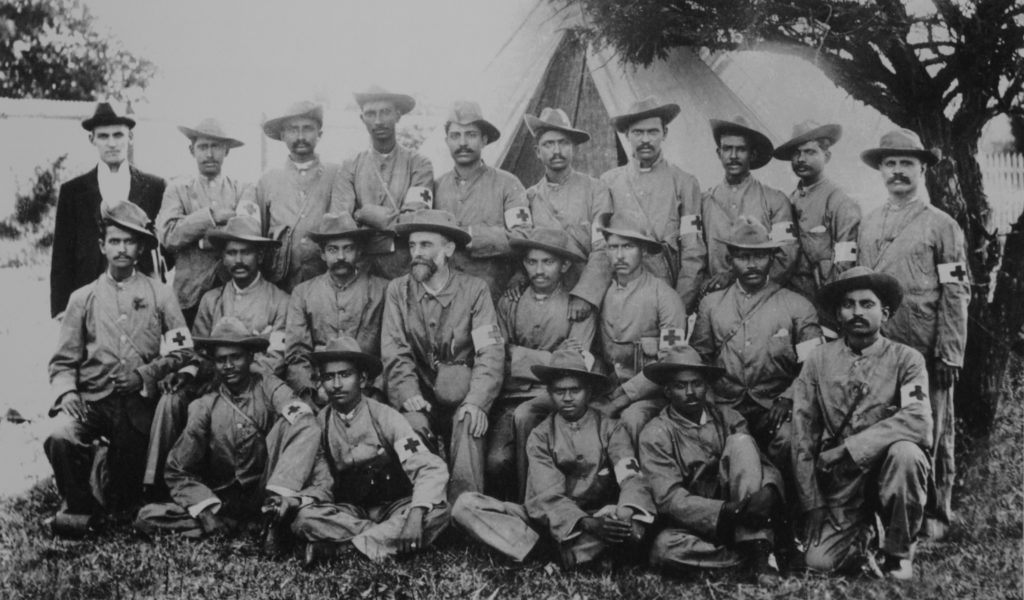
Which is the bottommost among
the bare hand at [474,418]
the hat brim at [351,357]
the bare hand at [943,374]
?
the bare hand at [474,418]

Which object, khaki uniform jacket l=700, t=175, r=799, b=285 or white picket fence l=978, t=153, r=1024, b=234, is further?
khaki uniform jacket l=700, t=175, r=799, b=285

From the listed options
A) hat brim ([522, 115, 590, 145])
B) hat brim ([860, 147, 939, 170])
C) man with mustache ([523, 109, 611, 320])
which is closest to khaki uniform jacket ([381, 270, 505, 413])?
man with mustache ([523, 109, 611, 320])

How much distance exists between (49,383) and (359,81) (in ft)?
7.83

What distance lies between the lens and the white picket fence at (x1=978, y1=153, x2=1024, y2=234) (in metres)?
4.84

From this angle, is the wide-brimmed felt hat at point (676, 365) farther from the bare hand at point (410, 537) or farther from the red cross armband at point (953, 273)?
the bare hand at point (410, 537)

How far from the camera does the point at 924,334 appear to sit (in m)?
4.44

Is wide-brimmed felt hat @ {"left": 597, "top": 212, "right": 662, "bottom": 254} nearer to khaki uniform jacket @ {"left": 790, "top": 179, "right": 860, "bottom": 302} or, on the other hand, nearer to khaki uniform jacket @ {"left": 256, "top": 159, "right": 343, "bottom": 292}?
khaki uniform jacket @ {"left": 790, "top": 179, "right": 860, "bottom": 302}

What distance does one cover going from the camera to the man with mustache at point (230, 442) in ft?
14.5

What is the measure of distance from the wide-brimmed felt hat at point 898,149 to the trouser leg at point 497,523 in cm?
253

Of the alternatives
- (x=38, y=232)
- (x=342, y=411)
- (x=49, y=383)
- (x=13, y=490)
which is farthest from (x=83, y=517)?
(x=38, y=232)

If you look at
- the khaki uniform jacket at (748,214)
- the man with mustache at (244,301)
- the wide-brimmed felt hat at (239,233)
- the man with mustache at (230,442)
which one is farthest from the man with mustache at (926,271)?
the wide-brimmed felt hat at (239,233)

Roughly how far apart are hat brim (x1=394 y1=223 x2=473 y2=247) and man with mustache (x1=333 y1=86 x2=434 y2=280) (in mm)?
266

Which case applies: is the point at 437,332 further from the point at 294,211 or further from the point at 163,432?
the point at 163,432

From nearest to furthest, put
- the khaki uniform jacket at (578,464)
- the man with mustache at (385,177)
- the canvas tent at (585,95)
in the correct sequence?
the khaki uniform jacket at (578,464) < the man with mustache at (385,177) < the canvas tent at (585,95)
